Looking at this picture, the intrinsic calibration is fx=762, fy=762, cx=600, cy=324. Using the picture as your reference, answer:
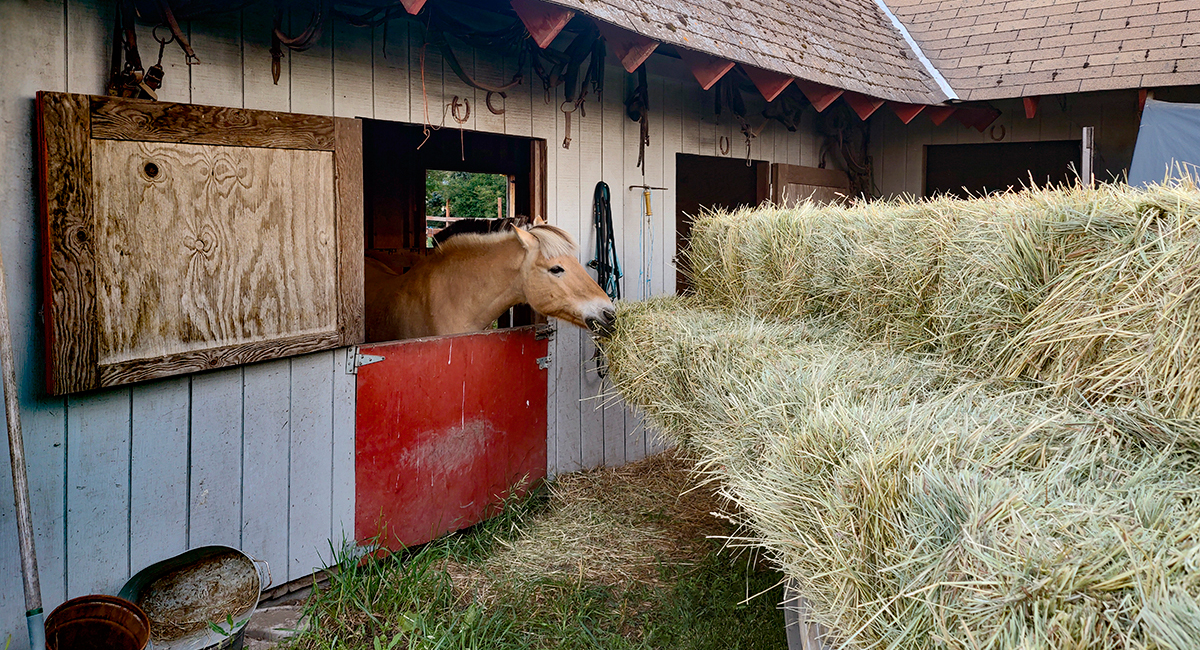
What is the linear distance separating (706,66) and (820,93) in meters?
1.26

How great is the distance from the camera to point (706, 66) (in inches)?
175

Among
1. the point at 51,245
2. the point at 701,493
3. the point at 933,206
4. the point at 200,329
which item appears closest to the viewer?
the point at 51,245

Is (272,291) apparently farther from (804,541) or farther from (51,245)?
(804,541)

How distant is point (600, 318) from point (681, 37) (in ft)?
5.16

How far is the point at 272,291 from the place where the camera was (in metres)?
3.00

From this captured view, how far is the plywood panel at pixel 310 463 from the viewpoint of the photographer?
10.6 feet

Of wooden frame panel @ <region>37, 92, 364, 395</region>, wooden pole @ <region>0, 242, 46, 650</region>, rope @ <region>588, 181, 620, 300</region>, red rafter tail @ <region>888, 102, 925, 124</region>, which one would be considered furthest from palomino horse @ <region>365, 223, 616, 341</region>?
red rafter tail @ <region>888, 102, 925, 124</region>

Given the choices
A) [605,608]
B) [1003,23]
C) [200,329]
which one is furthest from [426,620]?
[1003,23]

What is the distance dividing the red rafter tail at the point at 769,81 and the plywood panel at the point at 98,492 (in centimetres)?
386

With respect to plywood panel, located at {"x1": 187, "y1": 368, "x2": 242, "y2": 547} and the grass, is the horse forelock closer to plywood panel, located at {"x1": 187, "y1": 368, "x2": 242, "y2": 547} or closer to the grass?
the grass

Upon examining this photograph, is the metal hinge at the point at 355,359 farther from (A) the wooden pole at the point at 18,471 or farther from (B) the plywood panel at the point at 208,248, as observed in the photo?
(A) the wooden pole at the point at 18,471

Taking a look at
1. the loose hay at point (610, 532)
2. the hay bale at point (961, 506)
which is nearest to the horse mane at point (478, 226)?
the loose hay at point (610, 532)

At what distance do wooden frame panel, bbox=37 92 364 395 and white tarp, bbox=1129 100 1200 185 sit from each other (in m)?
4.56

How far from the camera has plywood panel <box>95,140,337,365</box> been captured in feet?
8.34
